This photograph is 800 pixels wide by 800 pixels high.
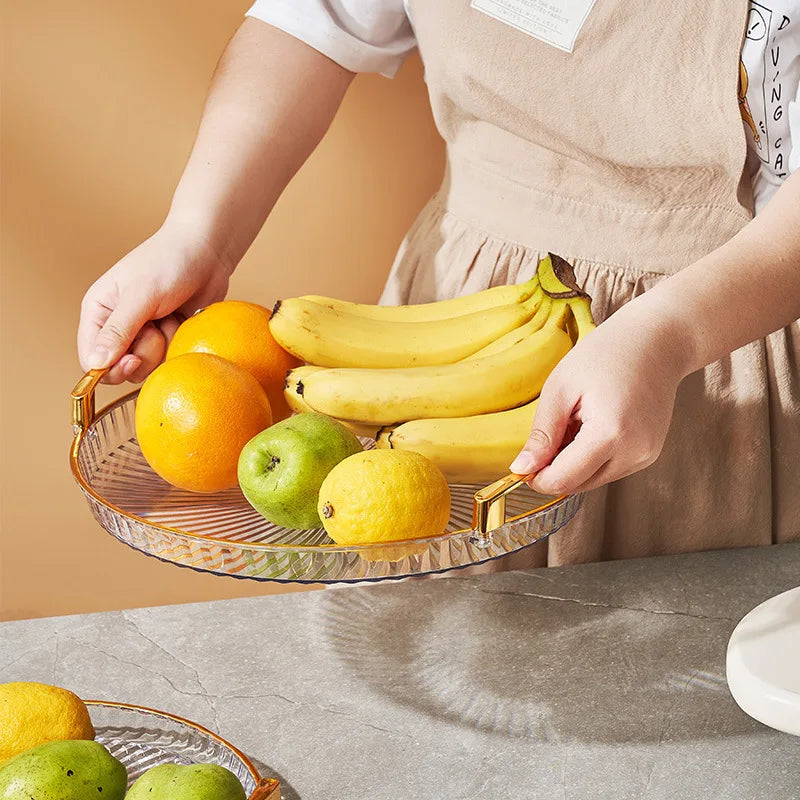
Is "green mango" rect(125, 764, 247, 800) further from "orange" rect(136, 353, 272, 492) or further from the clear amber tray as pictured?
"orange" rect(136, 353, 272, 492)

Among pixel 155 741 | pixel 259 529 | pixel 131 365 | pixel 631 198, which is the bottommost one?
pixel 155 741

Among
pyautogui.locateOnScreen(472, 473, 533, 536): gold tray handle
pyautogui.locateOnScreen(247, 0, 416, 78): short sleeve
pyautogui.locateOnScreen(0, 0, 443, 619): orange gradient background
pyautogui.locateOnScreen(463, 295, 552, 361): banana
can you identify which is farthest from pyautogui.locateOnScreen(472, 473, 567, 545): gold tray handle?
pyautogui.locateOnScreen(0, 0, 443, 619): orange gradient background

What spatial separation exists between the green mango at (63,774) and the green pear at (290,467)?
0.59 feet

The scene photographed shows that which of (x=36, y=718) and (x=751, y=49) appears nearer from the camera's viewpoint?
(x=36, y=718)

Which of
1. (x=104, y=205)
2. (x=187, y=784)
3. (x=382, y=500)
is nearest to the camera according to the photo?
(x=187, y=784)

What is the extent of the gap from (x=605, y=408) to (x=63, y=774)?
0.37 m

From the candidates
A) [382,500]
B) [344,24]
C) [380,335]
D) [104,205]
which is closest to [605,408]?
[382,500]

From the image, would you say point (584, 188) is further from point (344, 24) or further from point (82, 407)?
point (82, 407)

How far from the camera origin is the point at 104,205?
4.63 feet

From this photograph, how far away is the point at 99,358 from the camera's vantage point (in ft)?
2.91

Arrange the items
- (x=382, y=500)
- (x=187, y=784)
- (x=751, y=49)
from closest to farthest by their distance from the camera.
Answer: (x=187, y=784) → (x=382, y=500) → (x=751, y=49)

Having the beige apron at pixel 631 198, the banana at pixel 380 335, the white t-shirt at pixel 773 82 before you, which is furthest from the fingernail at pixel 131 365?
the white t-shirt at pixel 773 82

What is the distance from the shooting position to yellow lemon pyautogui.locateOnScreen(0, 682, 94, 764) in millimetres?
615

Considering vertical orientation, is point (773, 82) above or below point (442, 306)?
above
